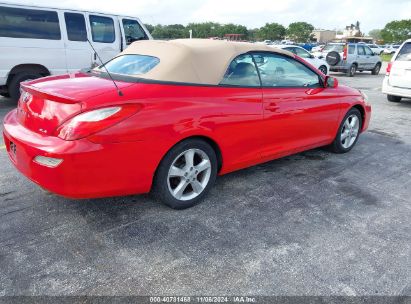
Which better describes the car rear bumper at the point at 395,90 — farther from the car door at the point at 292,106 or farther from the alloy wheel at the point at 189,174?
the alloy wheel at the point at 189,174

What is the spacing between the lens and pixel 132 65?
358 centimetres

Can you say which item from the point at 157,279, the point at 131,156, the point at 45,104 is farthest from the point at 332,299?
the point at 45,104

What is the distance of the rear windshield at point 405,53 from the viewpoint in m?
8.94

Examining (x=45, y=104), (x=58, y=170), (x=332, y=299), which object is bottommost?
(x=332, y=299)

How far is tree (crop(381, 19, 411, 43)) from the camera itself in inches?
2557

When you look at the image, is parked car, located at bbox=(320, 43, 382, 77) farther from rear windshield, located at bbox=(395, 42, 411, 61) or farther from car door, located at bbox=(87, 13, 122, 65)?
car door, located at bbox=(87, 13, 122, 65)

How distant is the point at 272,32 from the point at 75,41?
129 meters

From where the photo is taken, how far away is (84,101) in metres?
2.65

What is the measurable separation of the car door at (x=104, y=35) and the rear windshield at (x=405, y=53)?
6.98 metres

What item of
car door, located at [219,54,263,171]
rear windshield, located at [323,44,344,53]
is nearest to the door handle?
car door, located at [219,54,263,171]

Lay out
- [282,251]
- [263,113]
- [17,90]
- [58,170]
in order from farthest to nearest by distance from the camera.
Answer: [17,90] → [263,113] → [282,251] → [58,170]

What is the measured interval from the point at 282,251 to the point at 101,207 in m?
1.63

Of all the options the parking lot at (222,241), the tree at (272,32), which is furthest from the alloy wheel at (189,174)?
the tree at (272,32)

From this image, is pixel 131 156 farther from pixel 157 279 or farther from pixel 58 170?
pixel 157 279
